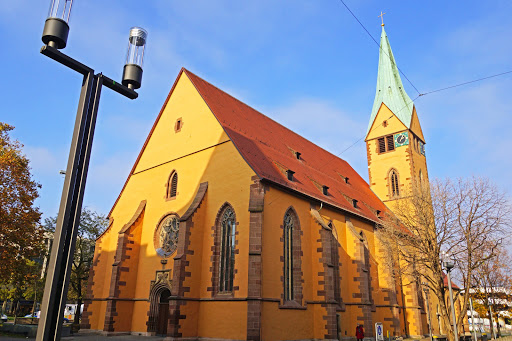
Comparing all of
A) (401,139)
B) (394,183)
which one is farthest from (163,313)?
(401,139)

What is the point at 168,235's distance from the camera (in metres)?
19.6

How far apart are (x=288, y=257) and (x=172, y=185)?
725cm

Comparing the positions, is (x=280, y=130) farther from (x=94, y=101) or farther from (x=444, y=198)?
(x=94, y=101)

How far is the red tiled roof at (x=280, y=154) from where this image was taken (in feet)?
62.4

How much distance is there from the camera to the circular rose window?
1919 cm

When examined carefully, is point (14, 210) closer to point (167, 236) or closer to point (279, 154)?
point (167, 236)

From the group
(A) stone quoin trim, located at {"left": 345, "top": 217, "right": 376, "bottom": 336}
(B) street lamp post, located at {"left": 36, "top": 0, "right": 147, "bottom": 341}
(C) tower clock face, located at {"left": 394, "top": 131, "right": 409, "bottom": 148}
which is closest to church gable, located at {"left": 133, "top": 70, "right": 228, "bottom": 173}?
(A) stone quoin trim, located at {"left": 345, "top": 217, "right": 376, "bottom": 336}

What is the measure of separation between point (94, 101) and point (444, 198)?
17.8 meters

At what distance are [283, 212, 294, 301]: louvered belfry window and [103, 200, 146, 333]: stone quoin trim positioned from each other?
26.6 feet

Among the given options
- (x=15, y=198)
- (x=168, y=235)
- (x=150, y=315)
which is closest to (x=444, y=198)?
(x=168, y=235)

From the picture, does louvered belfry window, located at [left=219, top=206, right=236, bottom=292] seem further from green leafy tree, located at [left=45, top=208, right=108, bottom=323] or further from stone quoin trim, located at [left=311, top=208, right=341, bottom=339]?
green leafy tree, located at [left=45, top=208, right=108, bottom=323]

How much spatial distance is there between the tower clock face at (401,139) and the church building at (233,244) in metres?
9.80

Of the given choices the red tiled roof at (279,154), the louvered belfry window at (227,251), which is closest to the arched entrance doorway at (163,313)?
the louvered belfry window at (227,251)

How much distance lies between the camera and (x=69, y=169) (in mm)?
5723
